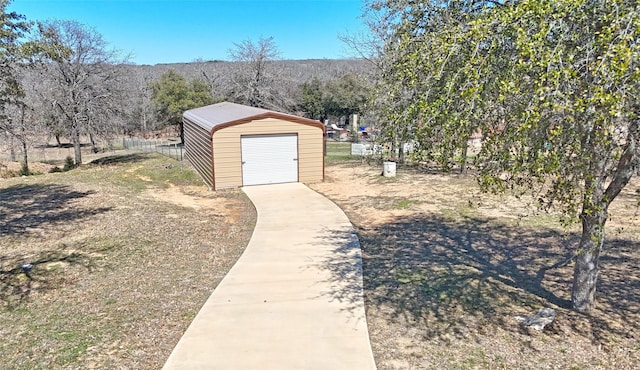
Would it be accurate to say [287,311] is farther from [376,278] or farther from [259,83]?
[259,83]

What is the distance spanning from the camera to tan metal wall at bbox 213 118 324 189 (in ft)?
47.0

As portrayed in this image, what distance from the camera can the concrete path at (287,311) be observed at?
4.61 m

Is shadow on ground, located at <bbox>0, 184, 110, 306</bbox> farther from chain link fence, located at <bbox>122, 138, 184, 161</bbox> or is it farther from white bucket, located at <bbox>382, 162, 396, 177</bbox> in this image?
white bucket, located at <bbox>382, 162, 396, 177</bbox>

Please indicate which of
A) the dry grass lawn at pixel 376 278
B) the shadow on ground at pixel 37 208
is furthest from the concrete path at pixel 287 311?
the shadow on ground at pixel 37 208

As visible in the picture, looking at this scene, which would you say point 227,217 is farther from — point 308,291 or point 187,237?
point 308,291

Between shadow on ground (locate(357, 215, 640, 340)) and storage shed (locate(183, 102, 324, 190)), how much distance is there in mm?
6156

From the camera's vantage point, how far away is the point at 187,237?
9.10 meters

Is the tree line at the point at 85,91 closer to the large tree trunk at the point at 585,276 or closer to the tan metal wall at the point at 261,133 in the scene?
the tan metal wall at the point at 261,133

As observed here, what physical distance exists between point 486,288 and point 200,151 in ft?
42.0

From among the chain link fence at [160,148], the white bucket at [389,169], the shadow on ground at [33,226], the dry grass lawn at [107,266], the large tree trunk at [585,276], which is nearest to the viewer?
the dry grass lawn at [107,266]

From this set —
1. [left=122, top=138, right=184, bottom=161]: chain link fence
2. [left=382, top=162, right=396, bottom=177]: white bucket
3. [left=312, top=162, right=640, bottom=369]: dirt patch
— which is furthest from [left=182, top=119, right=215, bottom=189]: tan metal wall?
[left=382, top=162, right=396, bottom=177]: white bucket

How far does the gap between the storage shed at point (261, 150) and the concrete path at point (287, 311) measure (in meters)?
5.40

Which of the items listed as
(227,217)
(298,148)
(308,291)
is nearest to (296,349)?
(308,291)

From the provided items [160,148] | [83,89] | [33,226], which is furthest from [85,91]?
[33,226]
